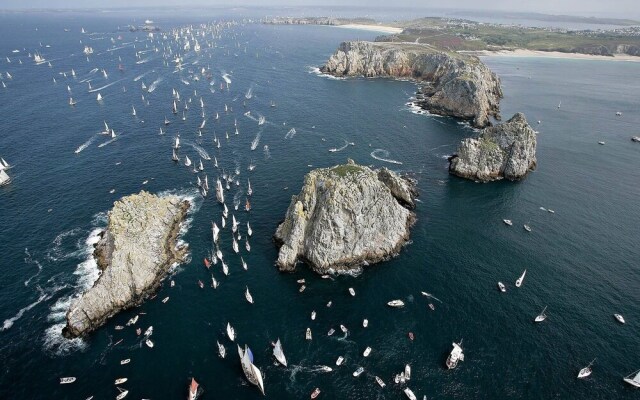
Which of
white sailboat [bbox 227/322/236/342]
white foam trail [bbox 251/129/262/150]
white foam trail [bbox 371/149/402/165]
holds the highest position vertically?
white foam trail [bbox 371/149/402/165]

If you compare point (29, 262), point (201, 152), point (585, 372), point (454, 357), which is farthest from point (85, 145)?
point (585, 372)

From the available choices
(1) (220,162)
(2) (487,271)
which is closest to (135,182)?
(1) (220,162)

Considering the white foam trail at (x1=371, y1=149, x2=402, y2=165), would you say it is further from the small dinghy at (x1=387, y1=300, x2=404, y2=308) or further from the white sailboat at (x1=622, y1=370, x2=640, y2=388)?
the white sailboat at (x1=622, y1=370, x2=640, y2=388)

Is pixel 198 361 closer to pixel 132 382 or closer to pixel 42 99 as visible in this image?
pixel 132 382

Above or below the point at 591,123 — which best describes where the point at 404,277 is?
below

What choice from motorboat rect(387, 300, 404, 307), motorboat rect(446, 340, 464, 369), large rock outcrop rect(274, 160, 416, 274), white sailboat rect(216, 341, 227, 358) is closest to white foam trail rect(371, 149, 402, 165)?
large rock outcrop rect(274, 160, 416, 274)

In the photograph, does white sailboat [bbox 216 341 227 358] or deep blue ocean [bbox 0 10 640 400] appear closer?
deep blue ocean [bbox 0 10 640 400]

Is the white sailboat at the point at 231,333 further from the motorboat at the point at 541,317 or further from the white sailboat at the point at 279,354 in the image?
the motorboat at the point at 541,317

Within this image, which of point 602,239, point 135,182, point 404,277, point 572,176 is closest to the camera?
point 404,277
